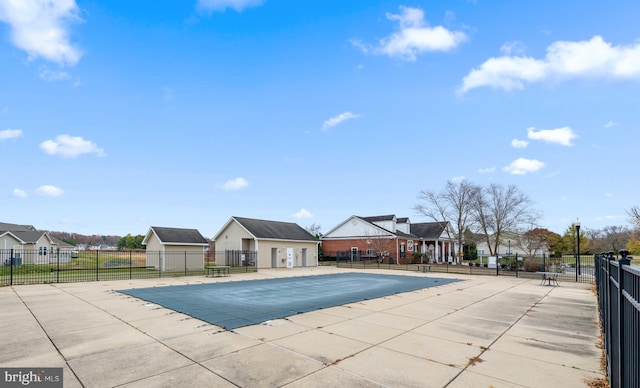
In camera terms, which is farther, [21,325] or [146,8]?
[146,8]

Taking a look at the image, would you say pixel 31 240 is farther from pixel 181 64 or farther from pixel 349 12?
pixel 349 12

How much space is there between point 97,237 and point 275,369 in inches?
4977

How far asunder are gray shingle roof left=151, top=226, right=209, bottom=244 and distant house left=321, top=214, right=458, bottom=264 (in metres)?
16.4

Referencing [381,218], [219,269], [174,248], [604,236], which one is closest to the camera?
[219,269]

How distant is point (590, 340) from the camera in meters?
7.56

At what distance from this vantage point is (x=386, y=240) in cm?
4344

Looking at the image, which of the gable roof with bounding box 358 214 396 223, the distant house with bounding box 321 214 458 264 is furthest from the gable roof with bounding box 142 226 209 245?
the gable roof with bounding box 358 214 396 223

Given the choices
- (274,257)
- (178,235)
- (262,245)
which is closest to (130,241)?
(178,235)

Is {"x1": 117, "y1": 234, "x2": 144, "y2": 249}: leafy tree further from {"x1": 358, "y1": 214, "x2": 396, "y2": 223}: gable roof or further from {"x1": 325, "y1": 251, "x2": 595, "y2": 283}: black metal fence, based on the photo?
{"x1": 358, "y1": 214, "x2": 396, "y2": 223}: gable roof

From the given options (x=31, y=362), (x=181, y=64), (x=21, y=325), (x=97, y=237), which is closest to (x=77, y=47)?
(x=181, y=64)

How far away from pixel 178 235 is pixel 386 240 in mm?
24759

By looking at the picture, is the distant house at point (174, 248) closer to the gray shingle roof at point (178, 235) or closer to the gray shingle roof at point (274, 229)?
the gray shingle roof at point (178, 235)

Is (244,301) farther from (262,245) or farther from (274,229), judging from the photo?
(274,229)

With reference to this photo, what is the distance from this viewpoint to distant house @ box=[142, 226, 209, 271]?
3125 cm
